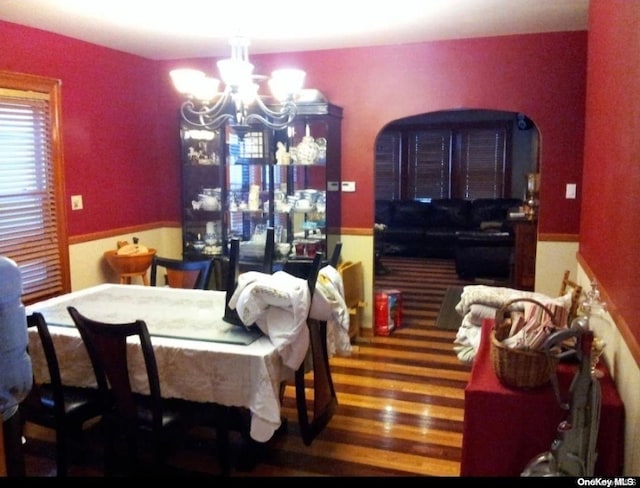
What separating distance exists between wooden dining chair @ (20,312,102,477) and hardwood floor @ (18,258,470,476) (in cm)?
33

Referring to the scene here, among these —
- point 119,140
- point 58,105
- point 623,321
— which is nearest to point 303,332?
point 623,321

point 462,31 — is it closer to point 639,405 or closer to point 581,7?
point 581,7

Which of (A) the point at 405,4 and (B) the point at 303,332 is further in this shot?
(A) the point at 405,4

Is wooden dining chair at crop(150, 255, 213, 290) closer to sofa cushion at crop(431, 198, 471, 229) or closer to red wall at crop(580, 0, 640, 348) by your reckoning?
red wall at crop(580, 0, 640, 348)

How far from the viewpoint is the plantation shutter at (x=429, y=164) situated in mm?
9844

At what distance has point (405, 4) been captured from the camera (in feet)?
12.1

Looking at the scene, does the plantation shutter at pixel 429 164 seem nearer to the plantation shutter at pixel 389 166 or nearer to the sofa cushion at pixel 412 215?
the plantation shutter at pixel 389 166

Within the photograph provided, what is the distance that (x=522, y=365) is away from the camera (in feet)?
6.84

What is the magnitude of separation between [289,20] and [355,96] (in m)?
1.12

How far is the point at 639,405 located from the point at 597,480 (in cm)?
32

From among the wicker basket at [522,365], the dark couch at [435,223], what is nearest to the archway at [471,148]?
the dark couch at [435,223]

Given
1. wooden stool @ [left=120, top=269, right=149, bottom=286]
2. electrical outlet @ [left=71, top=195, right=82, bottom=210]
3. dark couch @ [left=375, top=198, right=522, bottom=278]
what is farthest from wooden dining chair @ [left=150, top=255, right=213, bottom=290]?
dark couch @ [left=375, top=198, right=522, bottom=278]

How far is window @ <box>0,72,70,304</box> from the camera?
402 centimetres

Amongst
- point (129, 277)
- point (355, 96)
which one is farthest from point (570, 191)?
point (129, 277)
